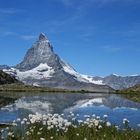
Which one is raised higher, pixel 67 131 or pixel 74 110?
pixel 74 110

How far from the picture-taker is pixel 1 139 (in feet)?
94.4

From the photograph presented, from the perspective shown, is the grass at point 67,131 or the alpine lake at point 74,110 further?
the alpine lake at point 74,110

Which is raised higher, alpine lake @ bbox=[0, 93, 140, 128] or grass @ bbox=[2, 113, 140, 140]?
alpine lake @ bbox=[0, 93, 140, 128]

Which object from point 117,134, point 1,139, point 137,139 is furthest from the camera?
point 1,139

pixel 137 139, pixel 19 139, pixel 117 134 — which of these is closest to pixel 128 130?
pixel 117 134

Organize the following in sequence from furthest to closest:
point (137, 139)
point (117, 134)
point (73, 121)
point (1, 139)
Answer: point (73, 121)
point (1, 139)
point (117, 134)
point (137, 139)

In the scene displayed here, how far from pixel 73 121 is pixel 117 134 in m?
4.83

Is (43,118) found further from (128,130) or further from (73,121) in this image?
(128,130)

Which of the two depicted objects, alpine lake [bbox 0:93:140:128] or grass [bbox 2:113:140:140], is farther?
alpine lake [bbox 0:93:140:128]

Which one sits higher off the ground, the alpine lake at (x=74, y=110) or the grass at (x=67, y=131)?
the alpine lake at (x=74, y=110)

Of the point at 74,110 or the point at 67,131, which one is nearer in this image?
the point at 67,131

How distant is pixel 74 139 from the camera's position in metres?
25.3

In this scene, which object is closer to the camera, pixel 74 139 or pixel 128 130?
pixel 74 139

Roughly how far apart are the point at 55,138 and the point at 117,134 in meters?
3.88
